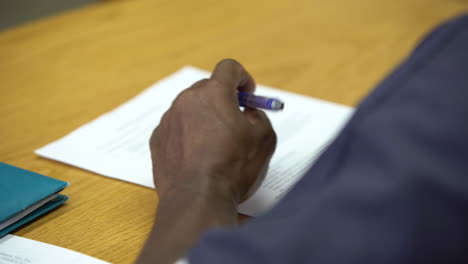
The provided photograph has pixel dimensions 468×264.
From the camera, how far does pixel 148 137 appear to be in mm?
818

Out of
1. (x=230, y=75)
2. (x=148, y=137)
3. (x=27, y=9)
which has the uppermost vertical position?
(x=230, y=75)

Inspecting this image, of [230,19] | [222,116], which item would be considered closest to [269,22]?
[230,19]

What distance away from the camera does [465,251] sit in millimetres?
306

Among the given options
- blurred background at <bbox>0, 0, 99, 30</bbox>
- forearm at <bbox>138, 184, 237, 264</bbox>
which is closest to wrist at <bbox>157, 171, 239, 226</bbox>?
forearm at <bbox>138, 184, 237, 264</bbox>

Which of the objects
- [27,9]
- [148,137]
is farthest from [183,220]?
[27,9]

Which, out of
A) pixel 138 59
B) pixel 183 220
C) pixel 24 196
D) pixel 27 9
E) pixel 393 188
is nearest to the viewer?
pixel 393 188

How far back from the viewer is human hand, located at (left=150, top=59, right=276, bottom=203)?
1.89 ft

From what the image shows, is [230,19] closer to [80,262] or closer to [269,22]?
[269,22]

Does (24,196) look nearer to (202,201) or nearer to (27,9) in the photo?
(202,201)

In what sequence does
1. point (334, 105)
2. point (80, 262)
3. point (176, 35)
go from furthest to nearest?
point (176, 35), point (334, 105), point (80, 262)

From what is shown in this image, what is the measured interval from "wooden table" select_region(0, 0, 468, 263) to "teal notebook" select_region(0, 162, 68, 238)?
0.01 m

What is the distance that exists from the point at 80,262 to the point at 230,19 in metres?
0.81

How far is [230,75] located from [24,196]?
275mm

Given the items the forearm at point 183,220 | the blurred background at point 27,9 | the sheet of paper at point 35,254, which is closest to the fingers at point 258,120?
the forearm at point 183,220
